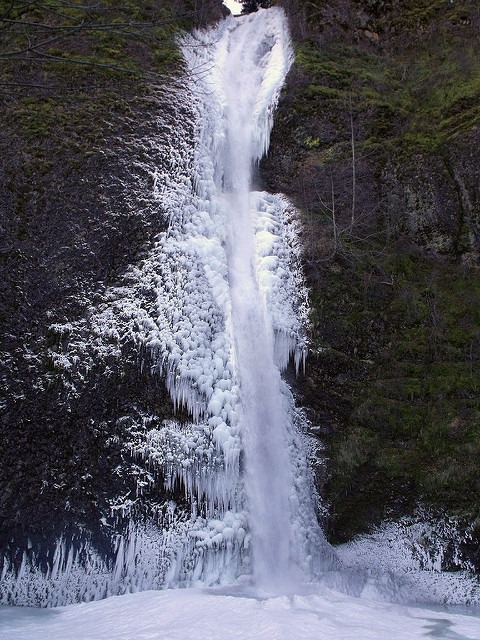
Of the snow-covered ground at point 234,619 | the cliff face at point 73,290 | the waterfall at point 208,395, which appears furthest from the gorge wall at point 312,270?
the snow-covered ground at point 234,619

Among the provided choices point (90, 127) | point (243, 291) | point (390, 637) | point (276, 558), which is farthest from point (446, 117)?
point (390, 637)

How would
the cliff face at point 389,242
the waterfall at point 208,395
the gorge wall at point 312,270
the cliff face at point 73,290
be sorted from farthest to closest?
the cliff face at point 389,242, the gorge wall at point 312,270, the cliff face at point 73,290, the waterfall at point 208,395

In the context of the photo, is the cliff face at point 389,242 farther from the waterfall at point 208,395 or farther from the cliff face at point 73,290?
the cliff face at point 73,290

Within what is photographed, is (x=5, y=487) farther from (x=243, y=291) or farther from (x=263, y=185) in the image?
(x=263, y=185)

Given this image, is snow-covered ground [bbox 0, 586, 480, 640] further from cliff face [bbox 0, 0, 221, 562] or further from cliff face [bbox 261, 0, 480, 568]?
cliff face [bbox 261, 0, 480, 568]

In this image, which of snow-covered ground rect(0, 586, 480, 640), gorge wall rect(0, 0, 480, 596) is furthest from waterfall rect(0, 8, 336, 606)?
snow-covered ground rect(0, 586, 480, 640)

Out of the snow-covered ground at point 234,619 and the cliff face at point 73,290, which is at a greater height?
the cliff face at point 73,290
